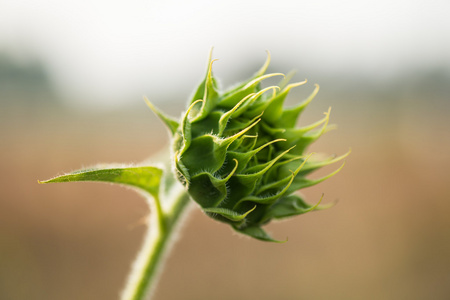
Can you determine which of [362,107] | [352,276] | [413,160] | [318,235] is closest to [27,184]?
[318,235]

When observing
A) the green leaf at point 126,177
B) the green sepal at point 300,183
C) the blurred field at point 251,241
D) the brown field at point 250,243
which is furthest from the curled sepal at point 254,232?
the brown field at point 250,243

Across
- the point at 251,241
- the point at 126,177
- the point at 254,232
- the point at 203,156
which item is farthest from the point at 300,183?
the point at 251,241

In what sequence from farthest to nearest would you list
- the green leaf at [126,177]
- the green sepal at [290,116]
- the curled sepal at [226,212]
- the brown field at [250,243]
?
the brown field at [250,243], the green sepal at [290,116], the curled sepal at [226,212], the green leaf at [126,177]

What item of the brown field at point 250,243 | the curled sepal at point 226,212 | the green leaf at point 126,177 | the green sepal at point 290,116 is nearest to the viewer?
the green leaf at point 126,177

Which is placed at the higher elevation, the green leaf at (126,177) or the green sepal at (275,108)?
the green sepal at (275,108)

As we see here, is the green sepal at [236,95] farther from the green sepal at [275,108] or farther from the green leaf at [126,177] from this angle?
the green leaf at [126,177]

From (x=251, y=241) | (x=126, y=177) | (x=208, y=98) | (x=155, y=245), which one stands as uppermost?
(x=208, y=98)

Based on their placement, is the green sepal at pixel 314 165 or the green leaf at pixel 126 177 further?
the green sepal at pixel 314 165

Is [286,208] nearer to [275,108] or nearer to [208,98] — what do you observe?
[275,108]

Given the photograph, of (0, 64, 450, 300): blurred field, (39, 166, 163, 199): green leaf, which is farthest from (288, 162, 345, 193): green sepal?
(0, 64, 450, 300): blurred field
